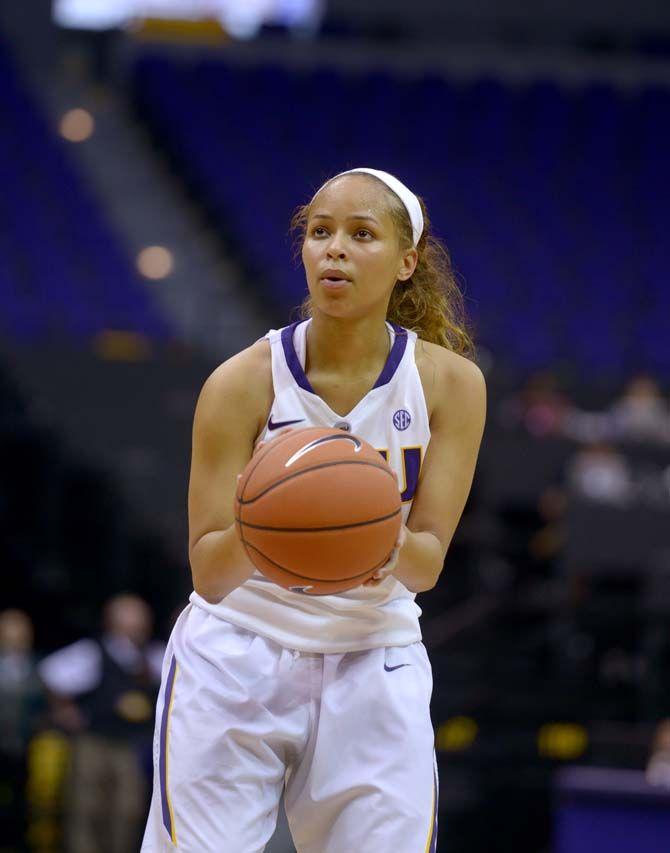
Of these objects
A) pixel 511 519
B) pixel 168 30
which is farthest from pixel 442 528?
pixel 168 30

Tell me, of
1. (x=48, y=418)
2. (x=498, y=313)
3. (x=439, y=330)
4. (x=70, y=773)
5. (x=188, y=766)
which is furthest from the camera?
(x=498, y=313)

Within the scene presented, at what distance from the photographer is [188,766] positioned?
319 centimetres

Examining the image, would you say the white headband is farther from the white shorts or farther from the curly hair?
the white shorts

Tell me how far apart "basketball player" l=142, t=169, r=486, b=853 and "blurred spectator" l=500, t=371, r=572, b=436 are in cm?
762

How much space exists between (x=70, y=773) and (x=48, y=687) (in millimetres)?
547

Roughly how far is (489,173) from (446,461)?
1323 centimetres

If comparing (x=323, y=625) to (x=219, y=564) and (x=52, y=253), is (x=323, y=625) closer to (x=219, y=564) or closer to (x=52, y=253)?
(x=219, y=564)

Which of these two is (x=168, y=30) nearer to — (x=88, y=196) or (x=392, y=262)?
(x=88, y=196)

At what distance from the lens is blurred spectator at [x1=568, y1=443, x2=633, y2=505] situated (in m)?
9.91

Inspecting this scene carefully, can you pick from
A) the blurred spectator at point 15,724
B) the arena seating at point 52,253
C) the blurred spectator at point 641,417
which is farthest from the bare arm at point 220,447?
the arena seating at point 52,253

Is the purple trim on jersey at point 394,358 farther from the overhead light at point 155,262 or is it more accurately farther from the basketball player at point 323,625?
the overhead light at point 155,262

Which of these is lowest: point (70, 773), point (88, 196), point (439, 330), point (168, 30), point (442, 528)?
point (70, 773)

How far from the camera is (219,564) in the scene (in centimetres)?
311

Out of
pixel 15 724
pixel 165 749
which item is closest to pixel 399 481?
pixel 165 749
